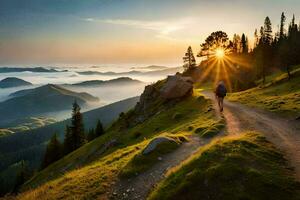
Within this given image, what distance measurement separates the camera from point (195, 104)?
5438 centimetres

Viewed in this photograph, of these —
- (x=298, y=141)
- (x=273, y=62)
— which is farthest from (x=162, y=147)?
(x=273, y=62)

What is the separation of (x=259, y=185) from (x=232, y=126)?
15.6 m

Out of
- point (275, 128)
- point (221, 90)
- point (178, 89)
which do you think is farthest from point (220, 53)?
point (275, 128)

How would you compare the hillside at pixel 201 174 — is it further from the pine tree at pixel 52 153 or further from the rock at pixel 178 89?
the pine tree at pixel 52 153

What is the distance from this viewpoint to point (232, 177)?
1432 centimetres

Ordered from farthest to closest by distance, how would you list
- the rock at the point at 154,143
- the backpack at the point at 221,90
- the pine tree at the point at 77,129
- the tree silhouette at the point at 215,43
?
the tree silhouette at the point at 215,43 < the pine tree at the point at 77,129 < the backpack at the point at 221,90 < the rock at the point at 154,143

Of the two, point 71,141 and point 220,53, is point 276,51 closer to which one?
point 220,53

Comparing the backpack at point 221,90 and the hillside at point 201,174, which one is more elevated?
the backpack at point 221,90

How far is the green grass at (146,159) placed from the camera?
779 inches

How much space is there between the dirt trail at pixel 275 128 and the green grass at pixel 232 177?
119cm

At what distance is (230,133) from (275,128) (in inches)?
157

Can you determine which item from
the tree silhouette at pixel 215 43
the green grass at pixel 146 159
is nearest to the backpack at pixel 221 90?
the green grass at pixel 146 159

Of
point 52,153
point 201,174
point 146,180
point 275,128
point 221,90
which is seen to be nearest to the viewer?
point 201,174

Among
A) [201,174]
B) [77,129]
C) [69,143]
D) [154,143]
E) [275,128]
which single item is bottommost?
[69,143]
